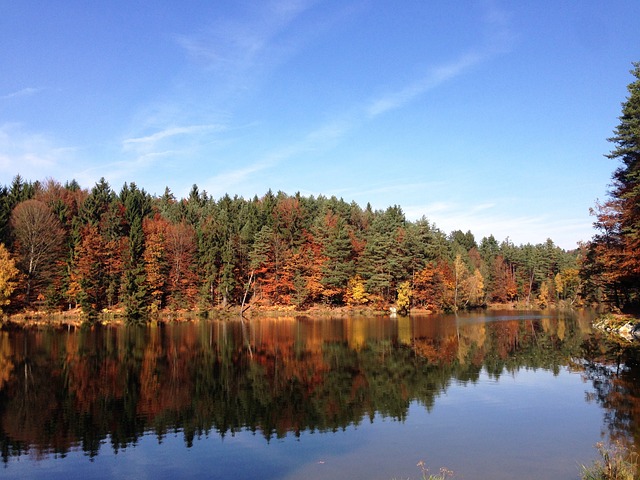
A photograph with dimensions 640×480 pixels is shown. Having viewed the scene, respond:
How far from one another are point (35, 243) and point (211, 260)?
25.4m

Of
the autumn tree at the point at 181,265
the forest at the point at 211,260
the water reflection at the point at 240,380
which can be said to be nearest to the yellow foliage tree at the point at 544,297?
the forest at the point at 211,260

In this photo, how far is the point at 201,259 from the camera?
80438 mm

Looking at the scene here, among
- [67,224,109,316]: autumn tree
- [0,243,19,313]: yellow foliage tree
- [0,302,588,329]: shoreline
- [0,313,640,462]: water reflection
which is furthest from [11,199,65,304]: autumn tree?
[0,313,640,462]: water reflection

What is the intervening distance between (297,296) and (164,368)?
173 ft

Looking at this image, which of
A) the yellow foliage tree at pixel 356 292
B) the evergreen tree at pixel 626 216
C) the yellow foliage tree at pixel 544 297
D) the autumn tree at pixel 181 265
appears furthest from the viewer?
the yellow foliage tree at pixel 544 297

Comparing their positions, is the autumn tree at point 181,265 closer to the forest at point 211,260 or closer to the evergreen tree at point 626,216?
the forest at point 211,260

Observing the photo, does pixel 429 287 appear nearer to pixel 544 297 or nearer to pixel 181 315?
pixel 181 315

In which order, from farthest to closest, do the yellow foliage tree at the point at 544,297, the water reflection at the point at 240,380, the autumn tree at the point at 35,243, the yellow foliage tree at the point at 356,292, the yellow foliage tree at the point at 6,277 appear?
the yellow foliage tree at the point at 544,297
the yellow foliage tree at the point at 356,292
the autumn tree at the point at 35,243
the yellow foliage tree at the point at 6,277
the water reflection at the point at 240,380

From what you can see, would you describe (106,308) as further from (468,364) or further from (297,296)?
(468,364)

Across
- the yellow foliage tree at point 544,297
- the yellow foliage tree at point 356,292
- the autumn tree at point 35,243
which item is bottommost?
the yellow foliage tree at point 544,297

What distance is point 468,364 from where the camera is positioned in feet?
94.7

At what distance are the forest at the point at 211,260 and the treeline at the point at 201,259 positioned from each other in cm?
18

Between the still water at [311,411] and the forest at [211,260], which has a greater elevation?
the forest at [211,260]

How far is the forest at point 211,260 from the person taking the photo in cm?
6831
